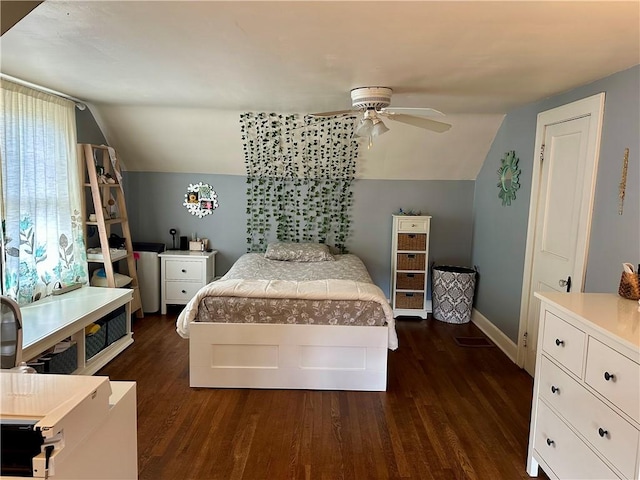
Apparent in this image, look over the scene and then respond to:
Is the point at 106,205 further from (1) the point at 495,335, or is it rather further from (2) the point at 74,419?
(1) the point at 495,335

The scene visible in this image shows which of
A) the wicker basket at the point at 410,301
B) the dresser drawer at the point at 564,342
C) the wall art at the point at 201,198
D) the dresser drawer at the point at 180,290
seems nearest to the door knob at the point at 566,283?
the dresser drawer at the point at 564,342

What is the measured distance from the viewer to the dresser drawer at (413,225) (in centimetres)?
468

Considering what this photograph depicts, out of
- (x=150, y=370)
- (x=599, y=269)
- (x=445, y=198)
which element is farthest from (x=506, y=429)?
(x=445, y=198)

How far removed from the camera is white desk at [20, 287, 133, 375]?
8.64ft

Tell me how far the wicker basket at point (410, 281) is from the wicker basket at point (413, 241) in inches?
11.9

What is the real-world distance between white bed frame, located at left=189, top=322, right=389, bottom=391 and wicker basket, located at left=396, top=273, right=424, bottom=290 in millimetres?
1822

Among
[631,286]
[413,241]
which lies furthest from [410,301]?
[631,286]

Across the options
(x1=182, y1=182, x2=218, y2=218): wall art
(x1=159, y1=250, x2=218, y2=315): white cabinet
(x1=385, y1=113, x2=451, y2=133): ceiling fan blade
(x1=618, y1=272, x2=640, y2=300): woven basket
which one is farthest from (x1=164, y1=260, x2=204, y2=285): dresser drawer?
(x1=618, y1=272, x2=640, y2=300): woven basket

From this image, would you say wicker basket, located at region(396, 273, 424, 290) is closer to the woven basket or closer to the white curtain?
the woven basket

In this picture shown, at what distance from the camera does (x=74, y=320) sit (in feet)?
9.61

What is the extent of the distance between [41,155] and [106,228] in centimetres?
88

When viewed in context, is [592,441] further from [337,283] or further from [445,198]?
[445,198]

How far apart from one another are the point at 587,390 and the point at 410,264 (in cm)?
297

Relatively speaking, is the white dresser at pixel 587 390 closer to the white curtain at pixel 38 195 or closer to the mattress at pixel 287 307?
the mattress at pixel 287 307
